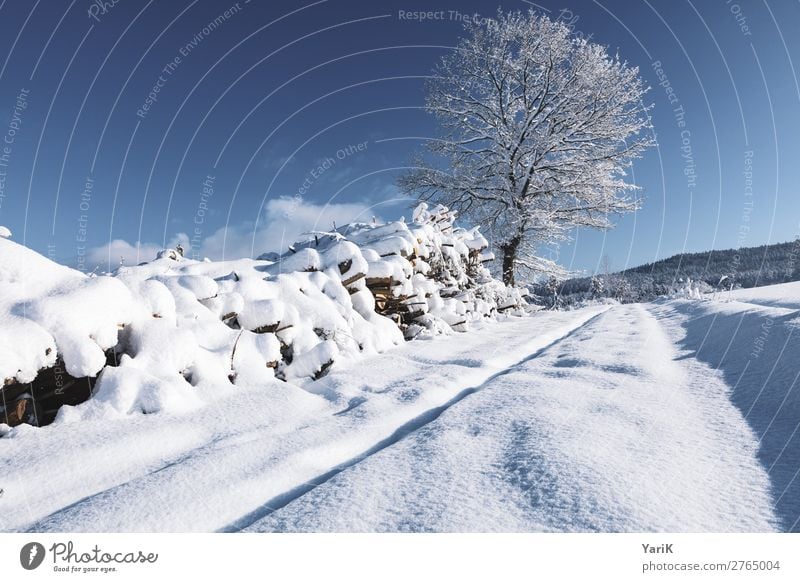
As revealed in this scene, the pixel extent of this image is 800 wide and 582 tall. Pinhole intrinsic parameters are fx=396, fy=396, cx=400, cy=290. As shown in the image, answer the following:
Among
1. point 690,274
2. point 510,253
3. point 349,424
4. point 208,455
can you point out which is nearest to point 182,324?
point 208,455

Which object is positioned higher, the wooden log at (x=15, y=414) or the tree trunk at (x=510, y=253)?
the tree trunk at (x=510, y=253)

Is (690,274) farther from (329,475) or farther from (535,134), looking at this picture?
(329,475)

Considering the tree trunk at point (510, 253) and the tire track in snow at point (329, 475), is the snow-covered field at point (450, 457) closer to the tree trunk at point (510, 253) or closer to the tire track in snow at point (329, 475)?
the tire track in snow at point (329, 475)

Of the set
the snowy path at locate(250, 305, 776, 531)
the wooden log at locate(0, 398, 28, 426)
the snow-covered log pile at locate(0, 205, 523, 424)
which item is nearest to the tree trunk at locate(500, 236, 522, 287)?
the snow-covered log pile at locate(0, 205, 523, 424)

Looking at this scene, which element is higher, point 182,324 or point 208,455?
point 182,324

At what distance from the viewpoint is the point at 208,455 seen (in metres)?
1.72

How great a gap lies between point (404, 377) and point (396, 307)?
2340 mm

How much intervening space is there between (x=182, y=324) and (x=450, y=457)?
89.0 inches

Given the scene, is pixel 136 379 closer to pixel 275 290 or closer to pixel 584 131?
pixel 275 290

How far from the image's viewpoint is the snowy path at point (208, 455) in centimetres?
135

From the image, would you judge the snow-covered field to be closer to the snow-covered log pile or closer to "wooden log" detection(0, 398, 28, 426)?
"wooden log" detection(0, 398, 28, 426)

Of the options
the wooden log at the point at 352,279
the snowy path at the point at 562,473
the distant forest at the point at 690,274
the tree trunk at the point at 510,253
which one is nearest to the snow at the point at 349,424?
the snowy path at the point at 562,473

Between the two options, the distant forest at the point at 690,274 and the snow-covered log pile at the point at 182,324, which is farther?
the distant forest at the point at 690,274
